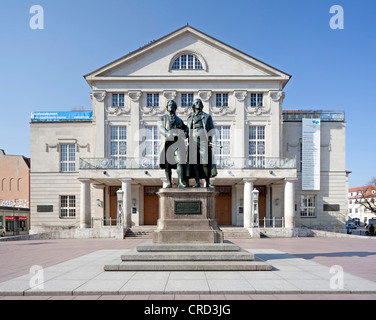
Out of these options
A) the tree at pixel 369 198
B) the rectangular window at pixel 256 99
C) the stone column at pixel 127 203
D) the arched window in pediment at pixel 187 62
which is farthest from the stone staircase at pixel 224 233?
the tree at pixel 369 198

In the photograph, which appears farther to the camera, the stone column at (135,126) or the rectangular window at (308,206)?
the rectangular window at (308,206)

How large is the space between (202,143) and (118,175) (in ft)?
56.1

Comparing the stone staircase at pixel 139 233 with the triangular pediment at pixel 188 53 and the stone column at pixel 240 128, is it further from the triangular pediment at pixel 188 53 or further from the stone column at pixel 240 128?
the triangular pediment at pixel 188 53

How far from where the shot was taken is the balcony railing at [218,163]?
26.5m

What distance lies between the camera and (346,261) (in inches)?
448

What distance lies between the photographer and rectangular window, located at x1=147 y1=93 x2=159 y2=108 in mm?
30891

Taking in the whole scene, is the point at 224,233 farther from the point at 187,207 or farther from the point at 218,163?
the point at 187,207

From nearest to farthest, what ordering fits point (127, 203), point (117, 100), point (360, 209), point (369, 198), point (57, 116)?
point (127, 203), point (117, 100), point (57, 116), point (369, 198), point (360, 209)

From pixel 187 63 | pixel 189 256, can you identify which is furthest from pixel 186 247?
pixel 187 63

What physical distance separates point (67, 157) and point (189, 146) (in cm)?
2440

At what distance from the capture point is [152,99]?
101ft

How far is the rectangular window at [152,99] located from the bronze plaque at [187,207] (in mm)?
22336
